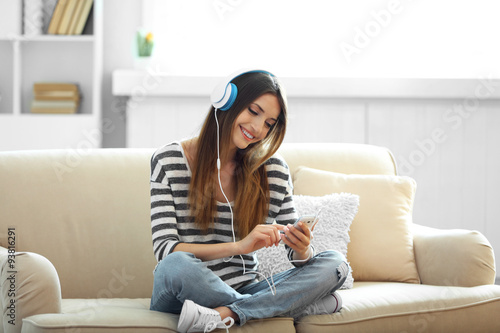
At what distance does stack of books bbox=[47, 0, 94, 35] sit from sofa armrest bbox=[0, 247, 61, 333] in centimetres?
197

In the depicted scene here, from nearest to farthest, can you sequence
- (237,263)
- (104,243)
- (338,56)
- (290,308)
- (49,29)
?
(290,308), (237,263), (104,243), (49,29), (338,56)

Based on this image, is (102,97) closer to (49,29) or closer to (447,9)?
(49,29)

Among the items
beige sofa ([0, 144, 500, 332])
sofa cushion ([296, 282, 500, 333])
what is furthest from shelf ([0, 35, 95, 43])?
sofa cushion ([296, 282, 500, 333])

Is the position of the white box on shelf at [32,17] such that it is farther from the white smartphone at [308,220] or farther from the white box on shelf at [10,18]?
the white smartphone at [308,220]

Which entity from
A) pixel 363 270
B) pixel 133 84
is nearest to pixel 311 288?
pixel 363 270

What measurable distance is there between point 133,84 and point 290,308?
199 cm

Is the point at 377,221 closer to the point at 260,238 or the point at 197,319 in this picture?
the point at 260,238

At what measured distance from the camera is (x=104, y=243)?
6.86ft

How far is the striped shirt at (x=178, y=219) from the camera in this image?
1.69m

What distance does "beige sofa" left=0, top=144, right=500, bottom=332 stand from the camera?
5.90 feet

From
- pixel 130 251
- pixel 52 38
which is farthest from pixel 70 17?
pixel 130 251

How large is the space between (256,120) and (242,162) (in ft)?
0.65

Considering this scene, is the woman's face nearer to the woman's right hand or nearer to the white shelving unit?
the woman's right hand

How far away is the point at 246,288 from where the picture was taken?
1785mm
